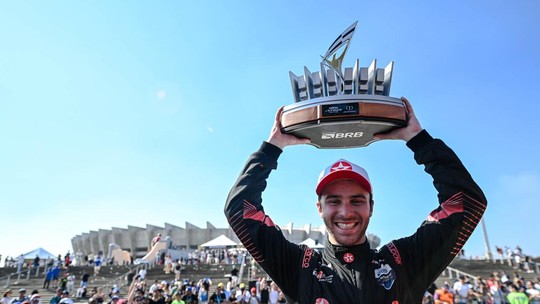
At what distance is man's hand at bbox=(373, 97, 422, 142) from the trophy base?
36mm

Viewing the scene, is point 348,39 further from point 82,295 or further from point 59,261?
point 59,261

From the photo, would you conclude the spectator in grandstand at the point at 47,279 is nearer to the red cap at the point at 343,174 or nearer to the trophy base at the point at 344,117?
the trophy base at the point at 344,117

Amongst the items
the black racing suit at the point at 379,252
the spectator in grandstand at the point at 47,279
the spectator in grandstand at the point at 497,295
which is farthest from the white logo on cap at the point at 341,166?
the spectator in grandstand at the point at 47,279

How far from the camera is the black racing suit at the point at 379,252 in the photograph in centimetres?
239

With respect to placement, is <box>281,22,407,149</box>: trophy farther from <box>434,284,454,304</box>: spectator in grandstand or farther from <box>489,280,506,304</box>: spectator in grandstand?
<box>489,280,506,304</box>: spectator in grandstand

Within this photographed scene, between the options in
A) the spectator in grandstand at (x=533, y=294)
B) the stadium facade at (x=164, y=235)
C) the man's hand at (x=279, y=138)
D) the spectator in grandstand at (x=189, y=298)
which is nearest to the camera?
the man's hand at (x=279, y=138)

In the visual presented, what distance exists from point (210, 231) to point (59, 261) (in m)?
40.9

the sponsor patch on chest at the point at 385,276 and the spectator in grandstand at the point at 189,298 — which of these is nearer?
the sponsor patch on chest at the point at 385,276

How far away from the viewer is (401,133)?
3.08 m

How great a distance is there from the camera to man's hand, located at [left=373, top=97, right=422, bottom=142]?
291 centimetres

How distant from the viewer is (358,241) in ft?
8.27

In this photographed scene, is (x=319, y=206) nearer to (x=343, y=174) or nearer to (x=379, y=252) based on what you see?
(x=343, y=174)

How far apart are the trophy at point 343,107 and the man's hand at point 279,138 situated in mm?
53

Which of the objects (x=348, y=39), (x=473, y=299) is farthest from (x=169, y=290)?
(x=348, y=39)
